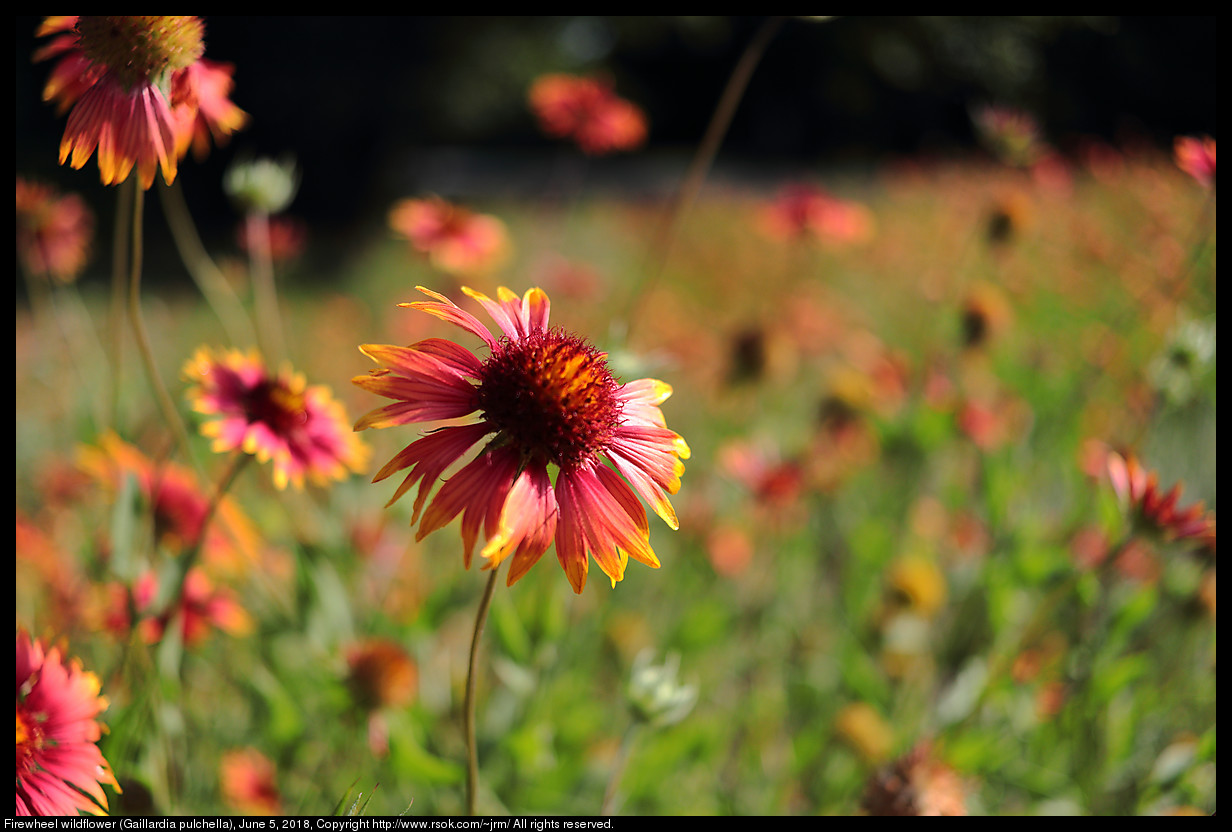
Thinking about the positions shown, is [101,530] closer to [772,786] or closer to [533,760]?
[533,760]

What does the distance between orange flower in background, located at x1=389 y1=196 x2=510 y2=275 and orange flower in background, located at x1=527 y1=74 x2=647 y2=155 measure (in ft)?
0.72

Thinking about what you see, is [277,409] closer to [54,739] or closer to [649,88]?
[54,739]

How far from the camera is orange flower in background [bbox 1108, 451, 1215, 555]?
65cm

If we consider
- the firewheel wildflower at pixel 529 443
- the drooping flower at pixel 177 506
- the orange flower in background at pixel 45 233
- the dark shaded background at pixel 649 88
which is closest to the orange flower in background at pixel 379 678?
the drooping flower at pixel 177 506

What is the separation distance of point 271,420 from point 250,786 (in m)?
0.47

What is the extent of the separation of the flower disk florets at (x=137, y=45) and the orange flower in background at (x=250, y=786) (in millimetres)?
737

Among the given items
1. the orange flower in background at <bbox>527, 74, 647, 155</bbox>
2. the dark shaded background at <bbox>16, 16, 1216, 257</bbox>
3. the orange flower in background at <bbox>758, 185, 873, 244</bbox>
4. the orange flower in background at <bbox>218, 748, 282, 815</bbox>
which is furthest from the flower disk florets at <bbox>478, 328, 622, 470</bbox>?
the dark shaded background at <bbox>16, 16, 1216, 257</bbox>

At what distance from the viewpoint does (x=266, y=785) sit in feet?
2.69

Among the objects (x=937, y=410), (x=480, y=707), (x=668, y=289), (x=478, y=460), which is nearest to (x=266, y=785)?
(x=480, y=707)

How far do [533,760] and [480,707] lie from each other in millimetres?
260

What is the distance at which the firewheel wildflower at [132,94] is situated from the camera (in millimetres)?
444

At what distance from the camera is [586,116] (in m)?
1.32

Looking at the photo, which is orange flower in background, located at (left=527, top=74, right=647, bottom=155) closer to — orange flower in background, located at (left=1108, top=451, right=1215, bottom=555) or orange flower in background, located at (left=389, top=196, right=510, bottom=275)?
orange flower in background, located at (left=389, top=196, right=510, bottom=275)

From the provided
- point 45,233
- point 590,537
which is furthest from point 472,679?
point 45,233
